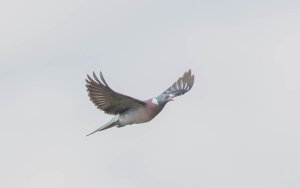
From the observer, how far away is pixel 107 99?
25.1 meters

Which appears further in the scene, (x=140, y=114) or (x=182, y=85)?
(x=182, y=85)

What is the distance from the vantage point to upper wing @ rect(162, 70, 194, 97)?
29812mm

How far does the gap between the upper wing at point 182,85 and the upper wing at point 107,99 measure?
4.08 m

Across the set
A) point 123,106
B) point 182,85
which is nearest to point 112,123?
point 123,106

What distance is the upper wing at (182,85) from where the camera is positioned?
2981 cm

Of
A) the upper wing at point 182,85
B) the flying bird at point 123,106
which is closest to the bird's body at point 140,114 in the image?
the flying bird at point 123,106

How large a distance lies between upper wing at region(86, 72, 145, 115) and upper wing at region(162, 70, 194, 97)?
161 inches

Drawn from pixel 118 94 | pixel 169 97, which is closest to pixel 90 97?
pixel 118 94

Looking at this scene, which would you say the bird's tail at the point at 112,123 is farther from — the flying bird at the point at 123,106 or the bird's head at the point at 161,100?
the bird's head at the point at 161,100

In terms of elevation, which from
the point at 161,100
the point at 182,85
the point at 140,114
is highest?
the point at 182,85

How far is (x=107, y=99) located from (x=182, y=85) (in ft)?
17.9

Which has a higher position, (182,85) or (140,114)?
(182,85)

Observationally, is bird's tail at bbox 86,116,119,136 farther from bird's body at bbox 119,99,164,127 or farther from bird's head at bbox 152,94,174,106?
bird's head at bbox 152,94,174,106

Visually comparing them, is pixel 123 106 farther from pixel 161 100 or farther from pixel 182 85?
pixel 182 85
